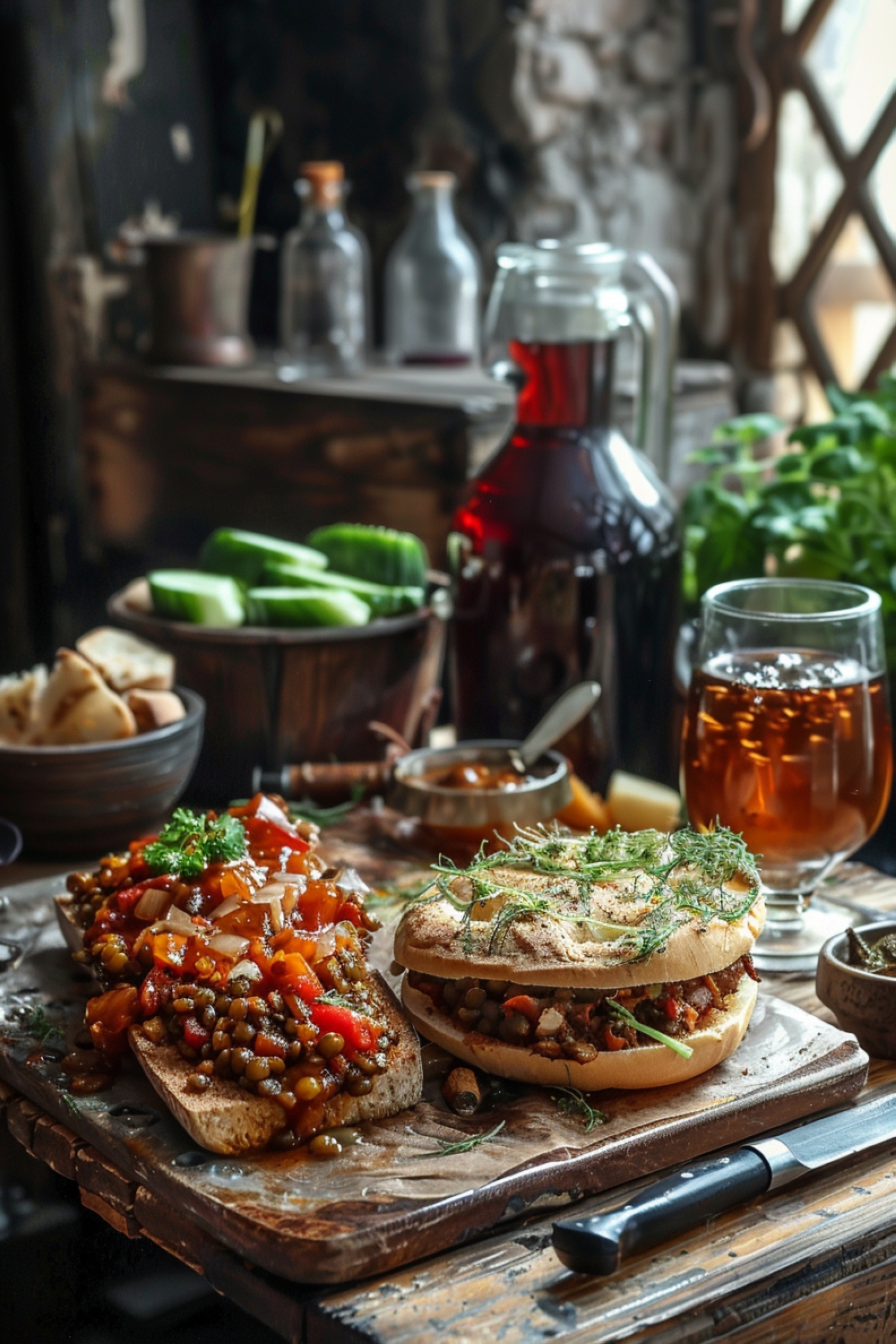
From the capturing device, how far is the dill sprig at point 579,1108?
998mm

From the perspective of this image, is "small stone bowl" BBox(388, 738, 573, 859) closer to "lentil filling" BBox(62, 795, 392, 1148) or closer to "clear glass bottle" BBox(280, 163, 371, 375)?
"lentil filling" BBox(62, 795, 392, 1148)

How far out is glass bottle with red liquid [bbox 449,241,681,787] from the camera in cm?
163

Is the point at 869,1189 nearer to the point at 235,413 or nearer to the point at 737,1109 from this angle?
the point at 737,1109

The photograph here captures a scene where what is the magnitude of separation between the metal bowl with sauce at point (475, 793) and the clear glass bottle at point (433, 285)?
5.91 feet

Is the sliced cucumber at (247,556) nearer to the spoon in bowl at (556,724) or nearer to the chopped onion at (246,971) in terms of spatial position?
the spoon in bowl at (556,724)

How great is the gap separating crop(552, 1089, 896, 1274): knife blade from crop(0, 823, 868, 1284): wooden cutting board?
0.11 ft

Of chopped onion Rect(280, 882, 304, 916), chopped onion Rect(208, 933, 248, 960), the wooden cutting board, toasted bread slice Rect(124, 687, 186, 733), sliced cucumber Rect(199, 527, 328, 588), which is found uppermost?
sliced cucumber Rect(199, 527, 328, 588)

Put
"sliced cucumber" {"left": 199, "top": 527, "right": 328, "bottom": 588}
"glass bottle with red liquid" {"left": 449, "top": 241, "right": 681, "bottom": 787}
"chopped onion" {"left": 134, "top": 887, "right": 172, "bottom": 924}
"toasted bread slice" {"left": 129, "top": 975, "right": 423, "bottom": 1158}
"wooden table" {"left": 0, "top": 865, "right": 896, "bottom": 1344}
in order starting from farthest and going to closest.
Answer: "sliced cucumber" {"left": 199, "top": 527, "right": 328, "bottom": 588} → "glass bottle with red liquid" {"left": 449, "top": 241, "right": 681, "bottom": 787} → "chopped onion" {"left": 134, "top": 887, "right": 172, "bottom": 924} → "toasted bread slice" {"left": 129, "top": 975, "right": 423, "bottom": 1158} → "wooden table" {"left": 0, "top": 865, "right": 896, "bottom": 1344}

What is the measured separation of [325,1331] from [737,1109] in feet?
1.12

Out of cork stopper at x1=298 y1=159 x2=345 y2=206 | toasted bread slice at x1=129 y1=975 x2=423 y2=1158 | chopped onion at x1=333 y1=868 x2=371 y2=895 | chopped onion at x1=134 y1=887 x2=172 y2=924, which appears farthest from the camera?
cork stopper at x1=298 y1=159 x2=345 y2=206

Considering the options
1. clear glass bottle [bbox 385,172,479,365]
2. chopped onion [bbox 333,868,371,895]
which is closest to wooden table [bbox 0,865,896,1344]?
chopped onion [bbox 333,868,371,895]

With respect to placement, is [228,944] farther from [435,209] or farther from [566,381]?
[435,209]

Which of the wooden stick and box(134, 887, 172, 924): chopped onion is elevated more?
box(134, 887, 172, 924): chopped onion

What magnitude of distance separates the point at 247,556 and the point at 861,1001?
0.95 m
